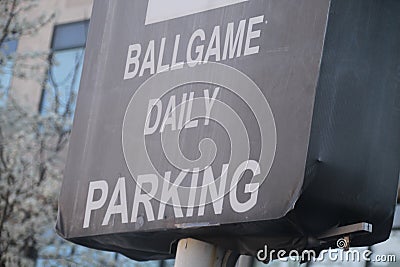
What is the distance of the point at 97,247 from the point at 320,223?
4.94 feet

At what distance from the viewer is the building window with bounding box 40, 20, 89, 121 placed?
1753cm

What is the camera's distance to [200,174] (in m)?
5.05

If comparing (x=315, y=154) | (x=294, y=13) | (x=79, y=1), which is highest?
(x=79, y=1)

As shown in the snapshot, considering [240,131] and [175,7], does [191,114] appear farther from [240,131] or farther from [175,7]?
[175,7]

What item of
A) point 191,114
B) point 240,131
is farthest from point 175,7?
point 240,131

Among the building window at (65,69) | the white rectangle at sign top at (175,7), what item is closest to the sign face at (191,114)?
the white rectangle at sign top at (175,7)

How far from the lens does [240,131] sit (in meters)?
4.95

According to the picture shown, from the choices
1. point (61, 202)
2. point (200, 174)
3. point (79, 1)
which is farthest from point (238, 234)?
point (79, 1)

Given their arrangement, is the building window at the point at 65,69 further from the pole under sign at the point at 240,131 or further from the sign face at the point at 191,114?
the pole under sign at the point at 240,131

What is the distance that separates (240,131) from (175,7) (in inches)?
38.7

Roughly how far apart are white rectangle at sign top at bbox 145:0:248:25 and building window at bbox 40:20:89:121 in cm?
1145

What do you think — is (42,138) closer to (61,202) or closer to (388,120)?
(61,202)

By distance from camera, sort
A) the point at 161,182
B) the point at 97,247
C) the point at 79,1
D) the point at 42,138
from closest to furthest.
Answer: the point at 161,182
the point at 97,247
the point at 42,138
the point at 79,1

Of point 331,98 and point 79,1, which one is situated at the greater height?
point 79,1
